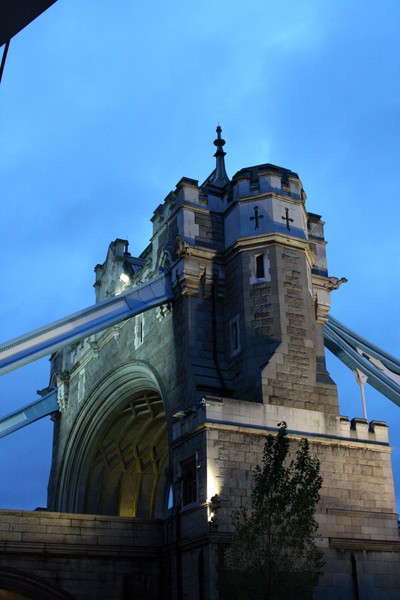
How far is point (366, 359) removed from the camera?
78.3ft

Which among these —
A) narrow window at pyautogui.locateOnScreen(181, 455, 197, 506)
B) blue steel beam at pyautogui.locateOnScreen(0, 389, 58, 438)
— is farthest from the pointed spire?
blue steel beam at pyautogui.locateOnScreen(0, 389, 58, 438)

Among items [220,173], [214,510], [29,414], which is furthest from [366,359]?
[29,414]

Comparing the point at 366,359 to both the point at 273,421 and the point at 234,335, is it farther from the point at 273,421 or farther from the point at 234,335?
the point at 273,421

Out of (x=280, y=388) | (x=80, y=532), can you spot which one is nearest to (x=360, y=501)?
(x=280, y=388)

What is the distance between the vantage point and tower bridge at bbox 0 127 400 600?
685 inches

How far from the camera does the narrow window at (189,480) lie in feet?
59.2

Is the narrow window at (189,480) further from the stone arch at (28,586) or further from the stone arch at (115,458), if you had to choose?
the stone arch at (115,458)

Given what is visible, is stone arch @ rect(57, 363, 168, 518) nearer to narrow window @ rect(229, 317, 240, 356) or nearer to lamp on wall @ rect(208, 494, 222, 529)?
narrow window @ rect(229, 317, 240, 356)

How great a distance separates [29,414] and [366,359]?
48.0ft

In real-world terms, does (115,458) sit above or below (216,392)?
above

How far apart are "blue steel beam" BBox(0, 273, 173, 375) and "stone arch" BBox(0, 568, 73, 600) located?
5439 mm

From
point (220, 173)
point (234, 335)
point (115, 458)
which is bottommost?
point (115, 458)

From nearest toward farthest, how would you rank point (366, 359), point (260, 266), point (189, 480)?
point (189, 480)
point (260, 266)
point (366, 359)

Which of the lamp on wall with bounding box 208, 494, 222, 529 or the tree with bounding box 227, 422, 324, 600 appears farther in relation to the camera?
the lamp on wall with bounding box 208, 494, 222, 529
